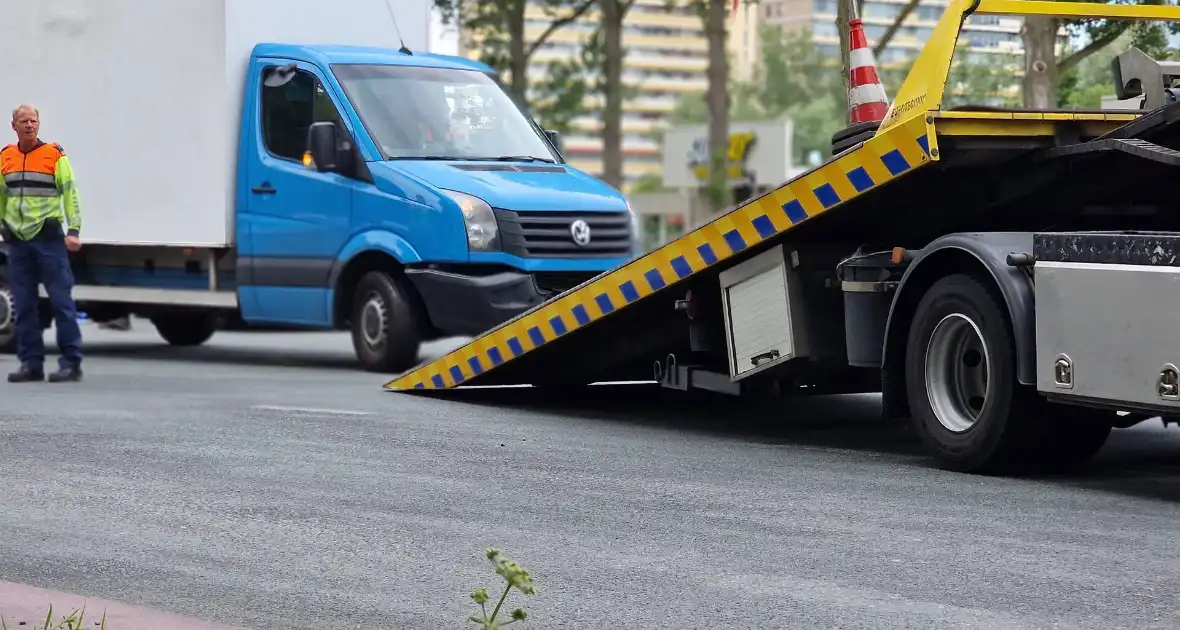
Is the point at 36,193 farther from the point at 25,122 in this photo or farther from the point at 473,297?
the point at 473,297

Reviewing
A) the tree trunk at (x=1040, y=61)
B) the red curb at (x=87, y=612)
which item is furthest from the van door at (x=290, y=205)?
the red curb at (x=87, y=612)

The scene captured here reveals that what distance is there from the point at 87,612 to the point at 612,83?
3194 cm

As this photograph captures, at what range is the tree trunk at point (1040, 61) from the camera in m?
10.1

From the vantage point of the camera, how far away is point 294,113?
1464 cm

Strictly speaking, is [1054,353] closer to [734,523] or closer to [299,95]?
[734,523]

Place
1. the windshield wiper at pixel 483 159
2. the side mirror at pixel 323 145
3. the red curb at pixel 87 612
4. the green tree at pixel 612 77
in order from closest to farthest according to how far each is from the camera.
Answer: the red curb at pixel 87 612 → the side mirror at pixel 323 145 → the windshield wiper at pixel 483 159 → the green tree at pixel 612 77

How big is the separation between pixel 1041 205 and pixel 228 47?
25.6 feet

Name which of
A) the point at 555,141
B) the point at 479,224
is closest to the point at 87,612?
the point at 479,224

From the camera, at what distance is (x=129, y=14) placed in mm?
15727

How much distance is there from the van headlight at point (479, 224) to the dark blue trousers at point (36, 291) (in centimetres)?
265

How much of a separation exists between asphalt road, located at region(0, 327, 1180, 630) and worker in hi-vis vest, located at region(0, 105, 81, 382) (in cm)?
207

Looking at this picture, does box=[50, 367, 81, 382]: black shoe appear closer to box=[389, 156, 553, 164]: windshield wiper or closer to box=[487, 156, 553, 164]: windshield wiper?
box=[389, 156, 553, 164]: windshield wiper

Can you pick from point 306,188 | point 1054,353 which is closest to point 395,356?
point 306,188

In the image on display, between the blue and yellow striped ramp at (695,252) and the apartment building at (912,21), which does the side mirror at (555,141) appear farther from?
the blue and yellow striped ramp at (695,252)
